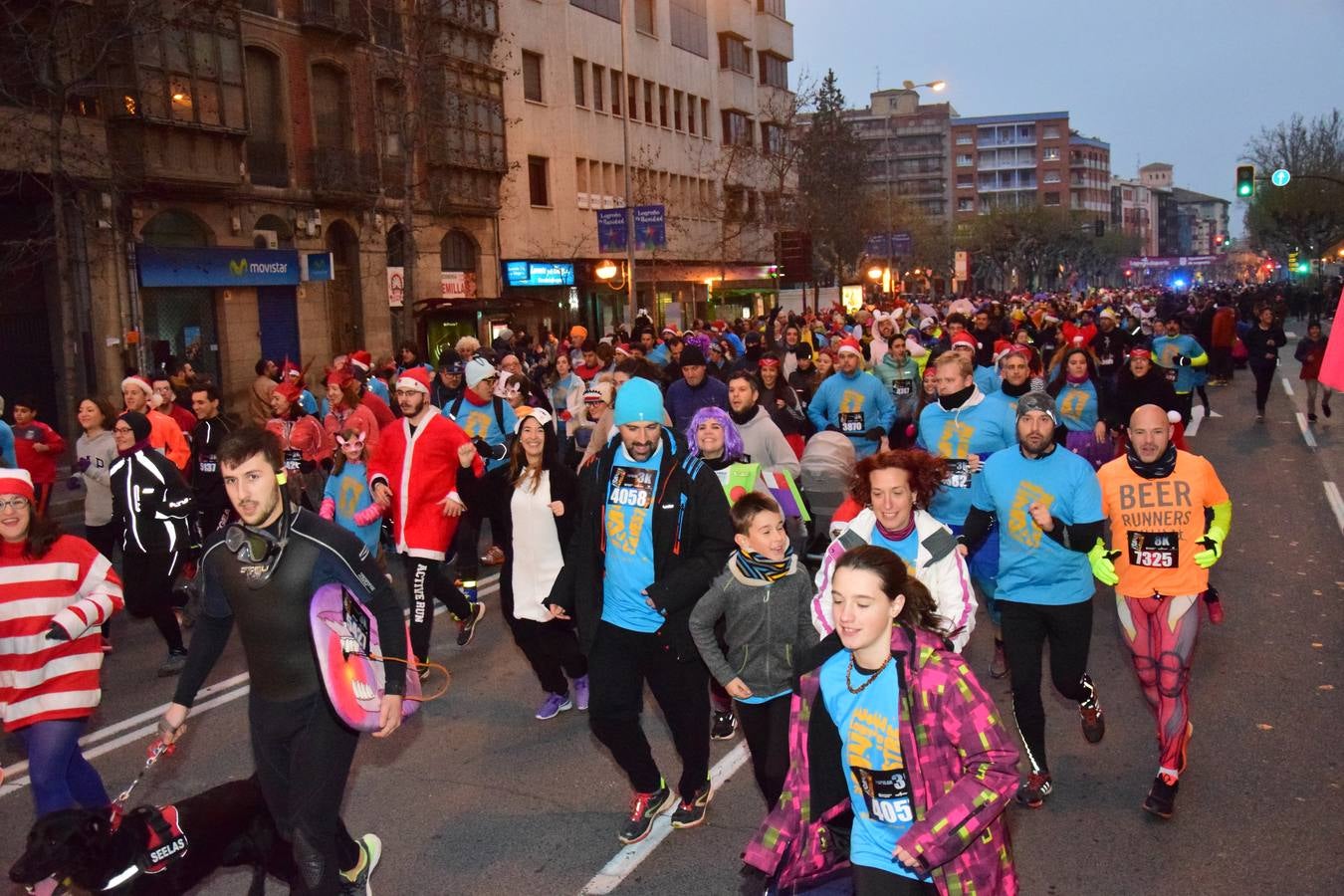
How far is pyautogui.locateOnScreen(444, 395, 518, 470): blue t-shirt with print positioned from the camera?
9.79m

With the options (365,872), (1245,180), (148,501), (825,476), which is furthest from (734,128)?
(365,872)

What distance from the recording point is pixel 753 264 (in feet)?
181

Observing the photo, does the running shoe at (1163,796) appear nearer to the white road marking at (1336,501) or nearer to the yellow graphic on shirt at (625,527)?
the yellow graphic on shirt at (625,527)

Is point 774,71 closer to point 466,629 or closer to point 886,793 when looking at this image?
point 466,629

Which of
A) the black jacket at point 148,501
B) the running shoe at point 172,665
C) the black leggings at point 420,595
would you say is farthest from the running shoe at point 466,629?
the black jacket at point 148,501

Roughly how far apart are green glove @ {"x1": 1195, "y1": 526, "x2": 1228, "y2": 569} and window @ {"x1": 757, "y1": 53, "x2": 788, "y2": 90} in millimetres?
54974

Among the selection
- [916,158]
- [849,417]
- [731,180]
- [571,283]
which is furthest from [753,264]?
[916,158]

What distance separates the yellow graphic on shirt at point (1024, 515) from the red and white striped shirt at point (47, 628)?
3.97m

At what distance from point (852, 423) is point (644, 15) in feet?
129

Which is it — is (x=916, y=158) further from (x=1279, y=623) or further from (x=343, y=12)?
(x=1279, y=623)

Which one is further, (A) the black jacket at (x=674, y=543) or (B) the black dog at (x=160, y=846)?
(A) the black jacket at (x=674, y=543)

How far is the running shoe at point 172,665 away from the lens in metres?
8.59

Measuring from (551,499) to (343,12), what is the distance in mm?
25622

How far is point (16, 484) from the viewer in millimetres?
5219
